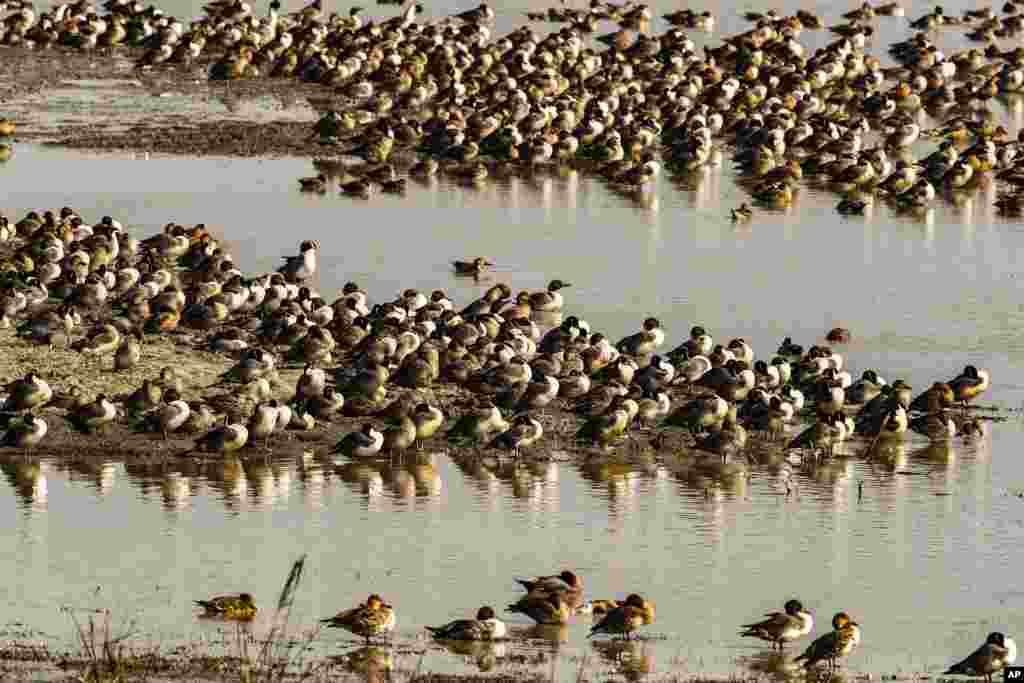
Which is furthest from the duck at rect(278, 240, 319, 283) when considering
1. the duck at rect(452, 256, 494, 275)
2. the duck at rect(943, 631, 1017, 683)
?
the duck at rect(943, 631, 1017, 683)

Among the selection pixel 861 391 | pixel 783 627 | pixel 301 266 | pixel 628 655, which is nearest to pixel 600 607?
pixel 628 655

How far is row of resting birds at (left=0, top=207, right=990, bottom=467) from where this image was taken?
3584 cm

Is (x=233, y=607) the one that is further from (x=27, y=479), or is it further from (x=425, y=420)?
(x=425, y=420)

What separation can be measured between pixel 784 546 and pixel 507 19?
58.2 m

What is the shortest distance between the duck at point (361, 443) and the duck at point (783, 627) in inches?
375

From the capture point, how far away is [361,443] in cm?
3488

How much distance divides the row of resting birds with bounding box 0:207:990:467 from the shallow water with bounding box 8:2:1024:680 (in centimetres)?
81

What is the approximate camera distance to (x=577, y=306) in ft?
155

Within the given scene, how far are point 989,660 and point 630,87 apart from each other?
47937mm

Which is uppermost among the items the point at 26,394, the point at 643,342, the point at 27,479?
the point at 643,342

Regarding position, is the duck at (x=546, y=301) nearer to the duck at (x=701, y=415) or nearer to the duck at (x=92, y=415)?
the duck at (x=701, y=415)

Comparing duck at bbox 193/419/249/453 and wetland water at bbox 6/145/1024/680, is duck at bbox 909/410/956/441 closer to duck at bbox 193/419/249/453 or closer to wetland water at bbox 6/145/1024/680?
wetland water at bbox 6/145/1024/680

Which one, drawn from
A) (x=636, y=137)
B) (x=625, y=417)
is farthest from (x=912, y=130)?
(x=625, y=417)

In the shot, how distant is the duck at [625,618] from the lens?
1043 inches
